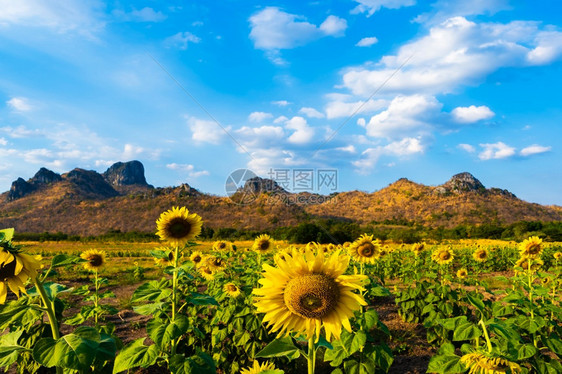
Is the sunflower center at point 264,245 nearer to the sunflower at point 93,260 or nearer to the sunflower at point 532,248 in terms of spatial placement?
the sunflower at point 93,260

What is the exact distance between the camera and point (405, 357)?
18.8ft

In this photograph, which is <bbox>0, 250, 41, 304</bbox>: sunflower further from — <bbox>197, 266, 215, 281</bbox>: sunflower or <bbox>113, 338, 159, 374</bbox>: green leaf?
<bbox>197, 266, 215, 281</bbox>: sunflower

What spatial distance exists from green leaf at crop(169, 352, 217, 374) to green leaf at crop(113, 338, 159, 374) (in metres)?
0.16

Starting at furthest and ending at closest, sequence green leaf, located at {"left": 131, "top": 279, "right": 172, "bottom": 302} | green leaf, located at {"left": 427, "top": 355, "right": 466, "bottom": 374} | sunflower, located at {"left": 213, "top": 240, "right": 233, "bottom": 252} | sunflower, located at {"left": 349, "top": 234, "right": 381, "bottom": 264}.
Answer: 1. sunflower, located at {"left": 213, "top": 240, "right": 233, "bottom": 252}
2. sunflower, located at {"left": 349, "top": 234, "right": 381, "bottom": 264}
3. green leaf, located at {"left": 131, "top": 279, "right": 172, "bottom": 302}
4. green leaf, located at {"left": 427, "top": 355, "right": 466, "bottom": 374}

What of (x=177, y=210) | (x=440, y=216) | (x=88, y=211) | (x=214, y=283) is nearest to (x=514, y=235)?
(x=440, y=216)

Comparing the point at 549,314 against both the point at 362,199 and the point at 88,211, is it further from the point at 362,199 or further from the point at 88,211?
the point at 88,211

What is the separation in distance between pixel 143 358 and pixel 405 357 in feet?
14.7

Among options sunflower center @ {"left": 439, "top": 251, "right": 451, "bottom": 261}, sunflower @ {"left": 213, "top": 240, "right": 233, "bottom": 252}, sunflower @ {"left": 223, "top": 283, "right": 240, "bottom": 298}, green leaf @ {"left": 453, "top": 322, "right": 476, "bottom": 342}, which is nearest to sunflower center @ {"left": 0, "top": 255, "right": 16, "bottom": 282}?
green leaf @ {"left": 453, "top": 322, "right": 476, "bottom": 342}

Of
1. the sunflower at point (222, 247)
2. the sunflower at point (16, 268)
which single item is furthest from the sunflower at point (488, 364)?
the sunflower at point (222, 247)

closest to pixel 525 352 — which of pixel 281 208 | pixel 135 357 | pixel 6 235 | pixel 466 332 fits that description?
pixel 466 332

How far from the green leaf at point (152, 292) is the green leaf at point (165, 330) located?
23 cm

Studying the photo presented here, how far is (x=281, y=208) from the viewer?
5653 centimetres

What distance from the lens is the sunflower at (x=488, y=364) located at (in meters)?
2.41

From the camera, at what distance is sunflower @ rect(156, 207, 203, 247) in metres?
4.40
